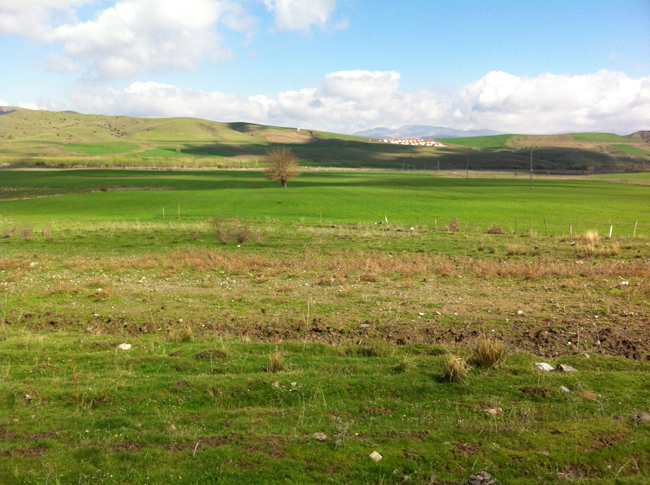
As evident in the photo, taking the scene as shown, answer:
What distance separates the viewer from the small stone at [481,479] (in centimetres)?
582

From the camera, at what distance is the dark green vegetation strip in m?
6.20

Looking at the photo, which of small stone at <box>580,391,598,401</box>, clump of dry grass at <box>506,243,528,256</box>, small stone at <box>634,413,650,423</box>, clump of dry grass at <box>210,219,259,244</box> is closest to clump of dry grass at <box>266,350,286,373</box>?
small stone at <box>580,391,598,401</box>

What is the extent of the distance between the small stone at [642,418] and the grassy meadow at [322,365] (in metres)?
0.03

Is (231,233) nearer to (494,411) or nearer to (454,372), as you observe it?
(454,372)

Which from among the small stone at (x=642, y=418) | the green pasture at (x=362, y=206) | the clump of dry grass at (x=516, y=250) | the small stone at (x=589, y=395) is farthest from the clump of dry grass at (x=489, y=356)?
the green pasture at (x=362, y=206)

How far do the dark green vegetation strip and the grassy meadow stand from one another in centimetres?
4

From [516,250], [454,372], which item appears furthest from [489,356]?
[516,250]

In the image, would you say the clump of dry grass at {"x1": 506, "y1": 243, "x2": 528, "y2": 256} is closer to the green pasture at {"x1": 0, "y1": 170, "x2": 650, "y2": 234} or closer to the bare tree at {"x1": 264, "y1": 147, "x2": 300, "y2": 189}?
the green pasture at {"x1": 0, "y1": 170, "x2": 650, "y2": 234}

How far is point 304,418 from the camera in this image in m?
7.88

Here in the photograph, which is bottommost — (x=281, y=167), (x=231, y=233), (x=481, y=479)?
(x=231, y=233)

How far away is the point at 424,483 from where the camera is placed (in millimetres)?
5922

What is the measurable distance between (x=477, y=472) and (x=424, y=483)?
2.40 feet

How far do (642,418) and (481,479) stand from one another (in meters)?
3.75

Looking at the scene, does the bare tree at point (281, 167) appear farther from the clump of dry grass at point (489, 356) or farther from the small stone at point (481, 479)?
the small stone at point (481, 479)
